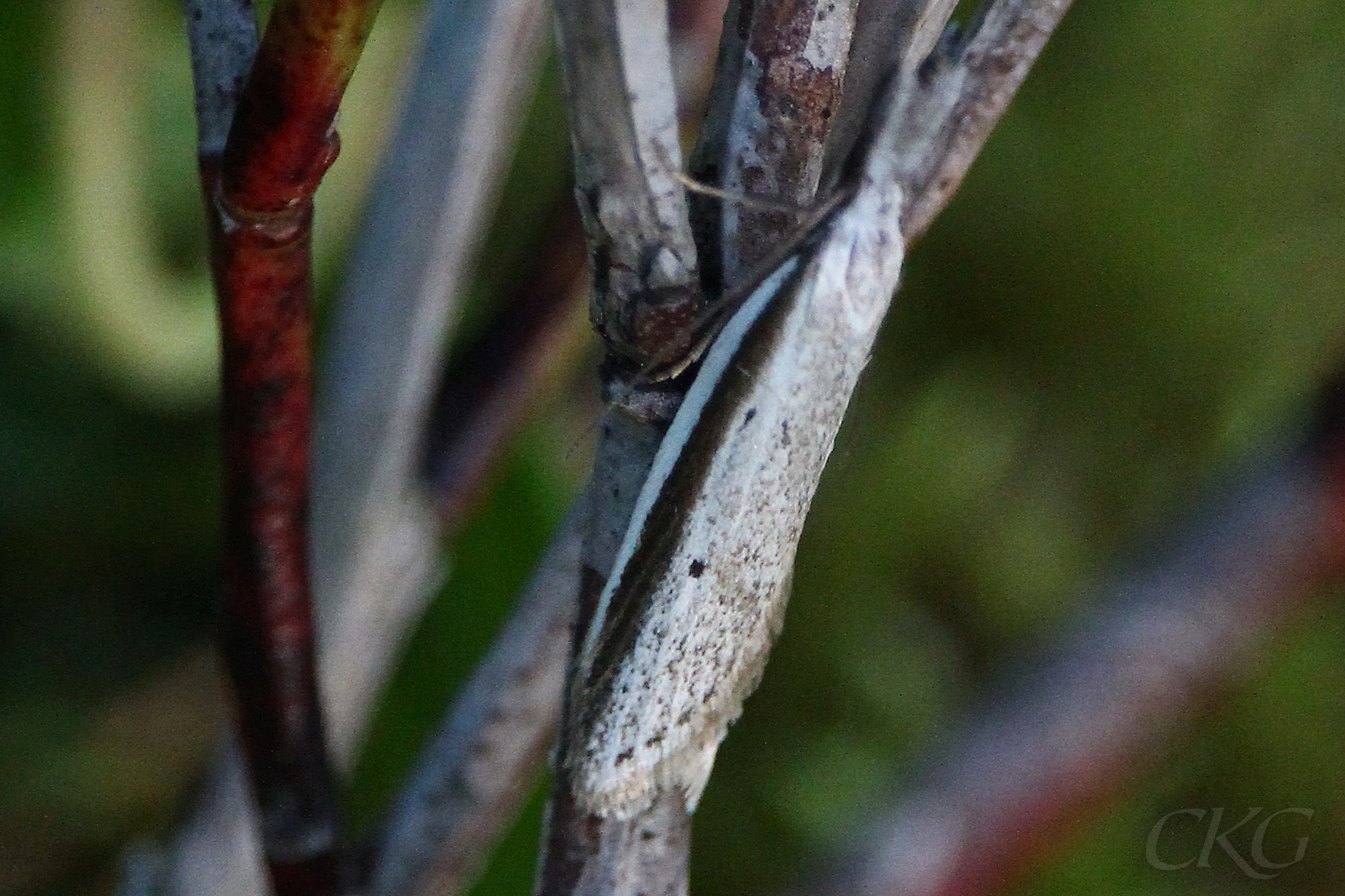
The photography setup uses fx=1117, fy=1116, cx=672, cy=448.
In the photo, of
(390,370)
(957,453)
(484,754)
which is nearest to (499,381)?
(390,370)

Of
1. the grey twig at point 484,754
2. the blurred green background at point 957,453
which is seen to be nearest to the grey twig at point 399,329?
the grey twig at point 484,754

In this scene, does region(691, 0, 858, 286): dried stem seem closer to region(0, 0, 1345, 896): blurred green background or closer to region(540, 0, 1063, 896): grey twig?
region(540, 0, 1063, 896): grey twig

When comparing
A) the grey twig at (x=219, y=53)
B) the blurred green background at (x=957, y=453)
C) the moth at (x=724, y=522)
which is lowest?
the blurred green background at (x=957, y=453)

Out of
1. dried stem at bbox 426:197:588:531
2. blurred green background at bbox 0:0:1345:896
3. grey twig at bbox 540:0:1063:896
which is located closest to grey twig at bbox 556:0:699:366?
grey twig at bbox 540:0:1063:896

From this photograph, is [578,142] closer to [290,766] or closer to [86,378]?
[290,766]

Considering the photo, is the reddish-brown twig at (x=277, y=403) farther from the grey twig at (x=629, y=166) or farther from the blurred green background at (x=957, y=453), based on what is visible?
the blurred green background at (x=957, y=453)
